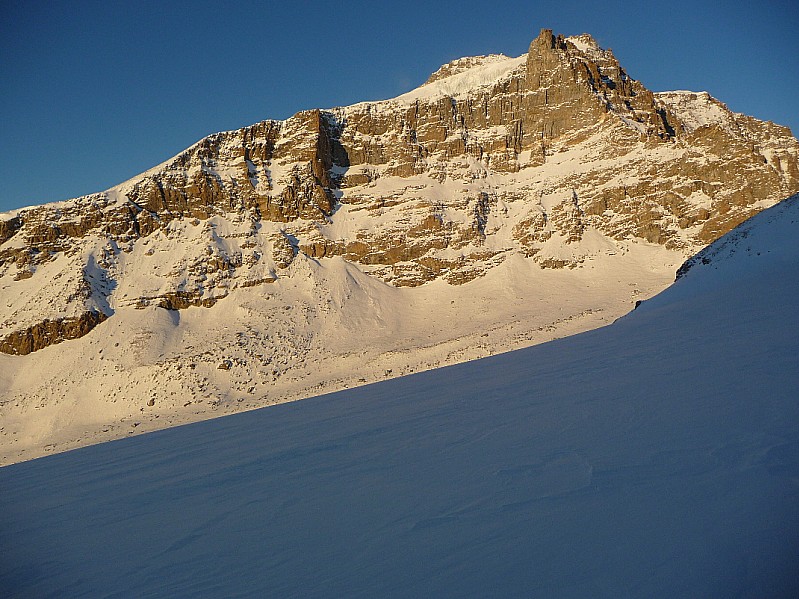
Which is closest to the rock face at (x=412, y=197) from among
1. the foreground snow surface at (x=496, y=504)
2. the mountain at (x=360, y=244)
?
the mountain at (x=360, y=244)

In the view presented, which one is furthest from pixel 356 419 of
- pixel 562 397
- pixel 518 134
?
pixel 518 134

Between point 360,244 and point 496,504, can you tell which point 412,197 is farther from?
point 496,504

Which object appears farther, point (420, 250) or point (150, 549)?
point (420, 250)

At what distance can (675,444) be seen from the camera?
4.42 metres

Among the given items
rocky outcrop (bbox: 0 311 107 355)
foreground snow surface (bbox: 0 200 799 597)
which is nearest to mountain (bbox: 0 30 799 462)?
rocky outcrop (bbox: 0 311 107 355)

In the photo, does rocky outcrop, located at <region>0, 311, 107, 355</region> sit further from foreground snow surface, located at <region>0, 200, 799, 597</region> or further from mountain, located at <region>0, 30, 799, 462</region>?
foreground snow surface, located at <region>0, 200, 799, 597</region>

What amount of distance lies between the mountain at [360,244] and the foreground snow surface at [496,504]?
2687 centimetres

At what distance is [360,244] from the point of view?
69250 mm

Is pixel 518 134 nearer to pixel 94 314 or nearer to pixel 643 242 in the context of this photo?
pixel 643 242

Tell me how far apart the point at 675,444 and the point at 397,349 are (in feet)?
136

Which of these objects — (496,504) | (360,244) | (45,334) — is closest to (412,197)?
(360,244)

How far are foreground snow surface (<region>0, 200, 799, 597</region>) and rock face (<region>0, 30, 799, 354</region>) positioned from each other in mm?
55887

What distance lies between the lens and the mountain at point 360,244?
147 feet

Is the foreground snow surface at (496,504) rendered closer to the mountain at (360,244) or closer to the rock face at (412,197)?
the mountain at (360,244)
